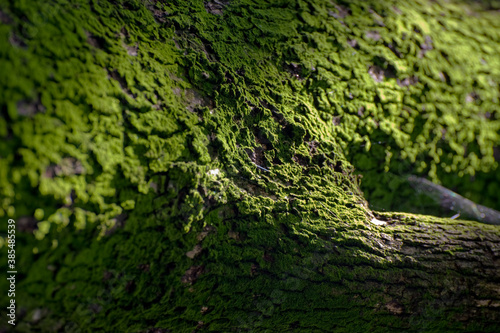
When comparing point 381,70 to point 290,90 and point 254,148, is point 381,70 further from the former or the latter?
point 254,148

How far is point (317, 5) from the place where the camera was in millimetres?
2512

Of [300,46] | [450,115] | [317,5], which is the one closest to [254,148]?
[300,46]

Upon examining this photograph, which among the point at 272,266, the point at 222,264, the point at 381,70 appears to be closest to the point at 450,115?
the point at 381,70

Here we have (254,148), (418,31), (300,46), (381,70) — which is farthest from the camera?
(418,31)

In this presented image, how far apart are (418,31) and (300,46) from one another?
4.17 ft

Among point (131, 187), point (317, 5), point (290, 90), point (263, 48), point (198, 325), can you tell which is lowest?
point (198, 325)

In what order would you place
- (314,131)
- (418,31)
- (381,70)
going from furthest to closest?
(418,31), (381,70), (314,131)

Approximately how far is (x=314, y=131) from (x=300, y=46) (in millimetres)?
784

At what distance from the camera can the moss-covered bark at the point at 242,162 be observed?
97 cm

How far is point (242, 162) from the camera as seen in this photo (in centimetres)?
153

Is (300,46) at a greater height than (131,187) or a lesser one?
greater

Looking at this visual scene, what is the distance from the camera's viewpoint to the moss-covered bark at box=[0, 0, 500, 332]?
97cm

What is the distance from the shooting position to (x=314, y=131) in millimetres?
1951

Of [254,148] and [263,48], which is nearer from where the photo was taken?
[254,148]
